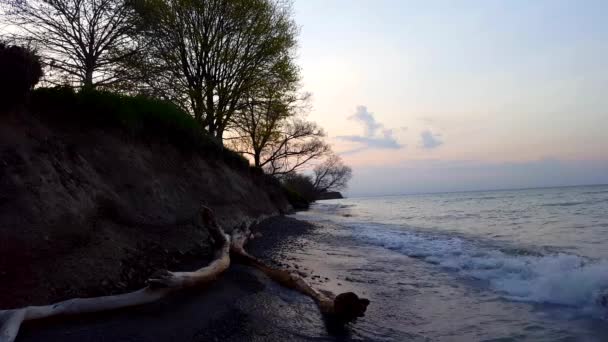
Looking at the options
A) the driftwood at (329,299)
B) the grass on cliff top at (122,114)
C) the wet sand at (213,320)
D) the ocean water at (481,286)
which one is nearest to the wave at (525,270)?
the ocean water at (481,286)

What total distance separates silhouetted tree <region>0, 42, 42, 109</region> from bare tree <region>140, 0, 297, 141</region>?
11413 millimetres

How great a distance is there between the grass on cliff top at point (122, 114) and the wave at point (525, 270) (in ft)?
23.9

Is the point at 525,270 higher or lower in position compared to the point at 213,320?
lower

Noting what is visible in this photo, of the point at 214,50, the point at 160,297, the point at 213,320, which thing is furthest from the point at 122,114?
the point at 214,50

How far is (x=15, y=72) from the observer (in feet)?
17.0

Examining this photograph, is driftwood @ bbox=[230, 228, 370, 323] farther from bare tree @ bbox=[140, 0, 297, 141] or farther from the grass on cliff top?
bare tree @ bbox=[140, 0, 297, 141]

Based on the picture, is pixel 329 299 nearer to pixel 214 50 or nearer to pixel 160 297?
pixel 160 297

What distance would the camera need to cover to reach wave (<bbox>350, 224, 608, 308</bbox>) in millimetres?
5188

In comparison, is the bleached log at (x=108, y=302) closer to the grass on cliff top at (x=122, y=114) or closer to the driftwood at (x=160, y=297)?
the driftwood at (x=160, y=297)

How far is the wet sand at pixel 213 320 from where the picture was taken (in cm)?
336

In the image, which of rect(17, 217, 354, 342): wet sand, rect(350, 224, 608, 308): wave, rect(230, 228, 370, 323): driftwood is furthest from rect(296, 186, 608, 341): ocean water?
rect(17, 217, 354, 342): wet sand

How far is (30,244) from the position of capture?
4.27m

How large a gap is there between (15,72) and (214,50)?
14.4 metres

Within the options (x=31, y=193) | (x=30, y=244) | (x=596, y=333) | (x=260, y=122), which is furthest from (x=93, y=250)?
(x=260, y=122)
